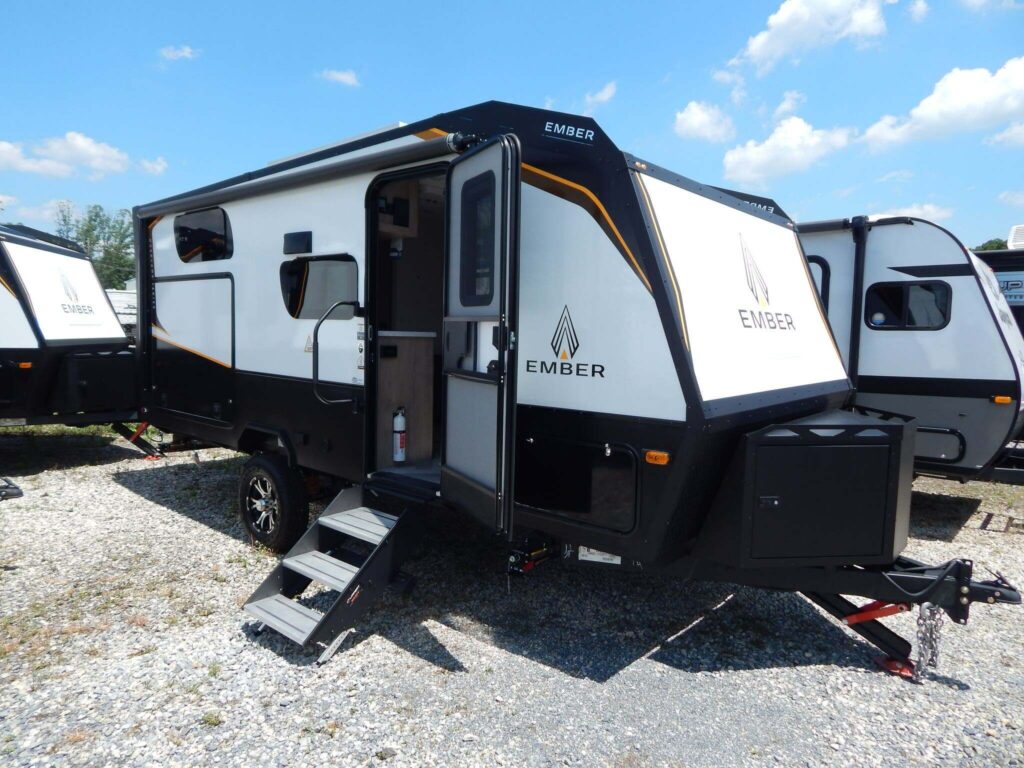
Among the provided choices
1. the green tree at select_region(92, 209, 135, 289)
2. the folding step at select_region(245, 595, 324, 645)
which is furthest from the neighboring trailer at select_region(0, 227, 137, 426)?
the green tree at select_region(92, 209, 135, 289)

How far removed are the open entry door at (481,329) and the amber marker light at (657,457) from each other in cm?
59

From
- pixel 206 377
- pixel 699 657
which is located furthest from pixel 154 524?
pixel 699 657

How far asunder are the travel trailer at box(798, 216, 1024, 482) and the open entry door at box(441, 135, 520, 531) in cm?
429

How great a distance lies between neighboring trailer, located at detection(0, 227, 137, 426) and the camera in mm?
7160

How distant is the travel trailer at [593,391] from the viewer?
3023 millimetres

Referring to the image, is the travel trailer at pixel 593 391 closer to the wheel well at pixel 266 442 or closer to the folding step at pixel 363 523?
the folding step at pixel 363 523

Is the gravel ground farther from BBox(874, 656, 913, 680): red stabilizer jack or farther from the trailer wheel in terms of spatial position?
the trailer wheel

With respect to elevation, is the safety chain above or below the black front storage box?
below

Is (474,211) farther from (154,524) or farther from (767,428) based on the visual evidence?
(154,524)

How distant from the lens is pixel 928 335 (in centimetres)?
597

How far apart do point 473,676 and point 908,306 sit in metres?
4.97

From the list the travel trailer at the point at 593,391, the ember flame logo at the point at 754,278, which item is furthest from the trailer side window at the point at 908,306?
the ember flame logo at the point at 754,278

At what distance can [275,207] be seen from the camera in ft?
15.5

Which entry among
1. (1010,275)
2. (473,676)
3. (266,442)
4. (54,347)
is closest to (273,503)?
(266,442)
